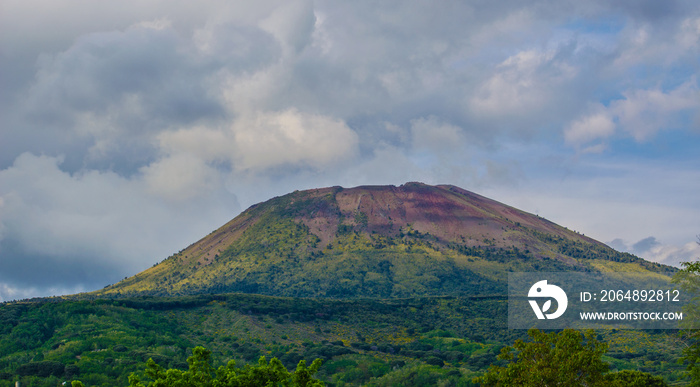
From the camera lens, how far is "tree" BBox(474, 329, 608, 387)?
30.6 m

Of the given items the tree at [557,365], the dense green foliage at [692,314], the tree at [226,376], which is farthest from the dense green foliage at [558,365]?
the tree at [226,376]

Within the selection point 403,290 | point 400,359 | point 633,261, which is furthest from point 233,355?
point 633,261

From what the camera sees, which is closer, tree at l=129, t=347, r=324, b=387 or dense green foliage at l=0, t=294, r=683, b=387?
tree at l=129, t=347, r=324, b=387

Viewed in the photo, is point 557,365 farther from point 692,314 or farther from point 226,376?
point 226,376

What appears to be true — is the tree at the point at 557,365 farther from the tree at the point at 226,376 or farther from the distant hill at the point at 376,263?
the distant hill at the point at 376,263

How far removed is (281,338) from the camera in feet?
332

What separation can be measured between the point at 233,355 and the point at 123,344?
16.9 metres

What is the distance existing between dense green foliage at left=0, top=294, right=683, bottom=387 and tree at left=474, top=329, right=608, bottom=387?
40.2m

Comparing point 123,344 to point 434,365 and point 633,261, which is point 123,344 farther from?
point 633,261

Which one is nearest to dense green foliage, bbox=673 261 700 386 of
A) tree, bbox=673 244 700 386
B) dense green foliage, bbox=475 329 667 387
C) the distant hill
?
tree, bbox=673 244 700 386

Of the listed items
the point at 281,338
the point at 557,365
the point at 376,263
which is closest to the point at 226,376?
the point at 557,365

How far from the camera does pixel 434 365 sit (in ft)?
281

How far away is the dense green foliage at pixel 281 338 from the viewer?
7200 centimetres

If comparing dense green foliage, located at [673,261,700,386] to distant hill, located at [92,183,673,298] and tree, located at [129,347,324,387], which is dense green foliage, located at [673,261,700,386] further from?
distant hill, located at [92,183,673,298]
